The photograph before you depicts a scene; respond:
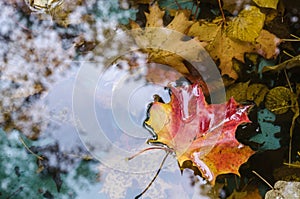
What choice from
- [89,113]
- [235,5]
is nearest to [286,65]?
[235,5]

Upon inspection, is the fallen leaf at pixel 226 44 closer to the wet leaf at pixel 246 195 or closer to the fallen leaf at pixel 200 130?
the fallen leaf at pixel 200 130

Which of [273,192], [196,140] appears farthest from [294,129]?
[196,140]

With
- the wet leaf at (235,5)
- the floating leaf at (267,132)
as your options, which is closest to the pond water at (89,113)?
the floating leaf at (267,132)

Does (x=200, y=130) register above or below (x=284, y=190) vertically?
above

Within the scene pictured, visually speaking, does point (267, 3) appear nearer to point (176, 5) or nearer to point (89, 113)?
point (176, 5)

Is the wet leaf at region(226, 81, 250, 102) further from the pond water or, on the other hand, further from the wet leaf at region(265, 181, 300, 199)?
the wet leaf at region(265, 181, 300, 199)

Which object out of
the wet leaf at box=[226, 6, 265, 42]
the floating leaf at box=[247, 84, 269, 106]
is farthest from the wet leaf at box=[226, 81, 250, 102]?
the wet leaf at box=[226, 6, 265, 42]
